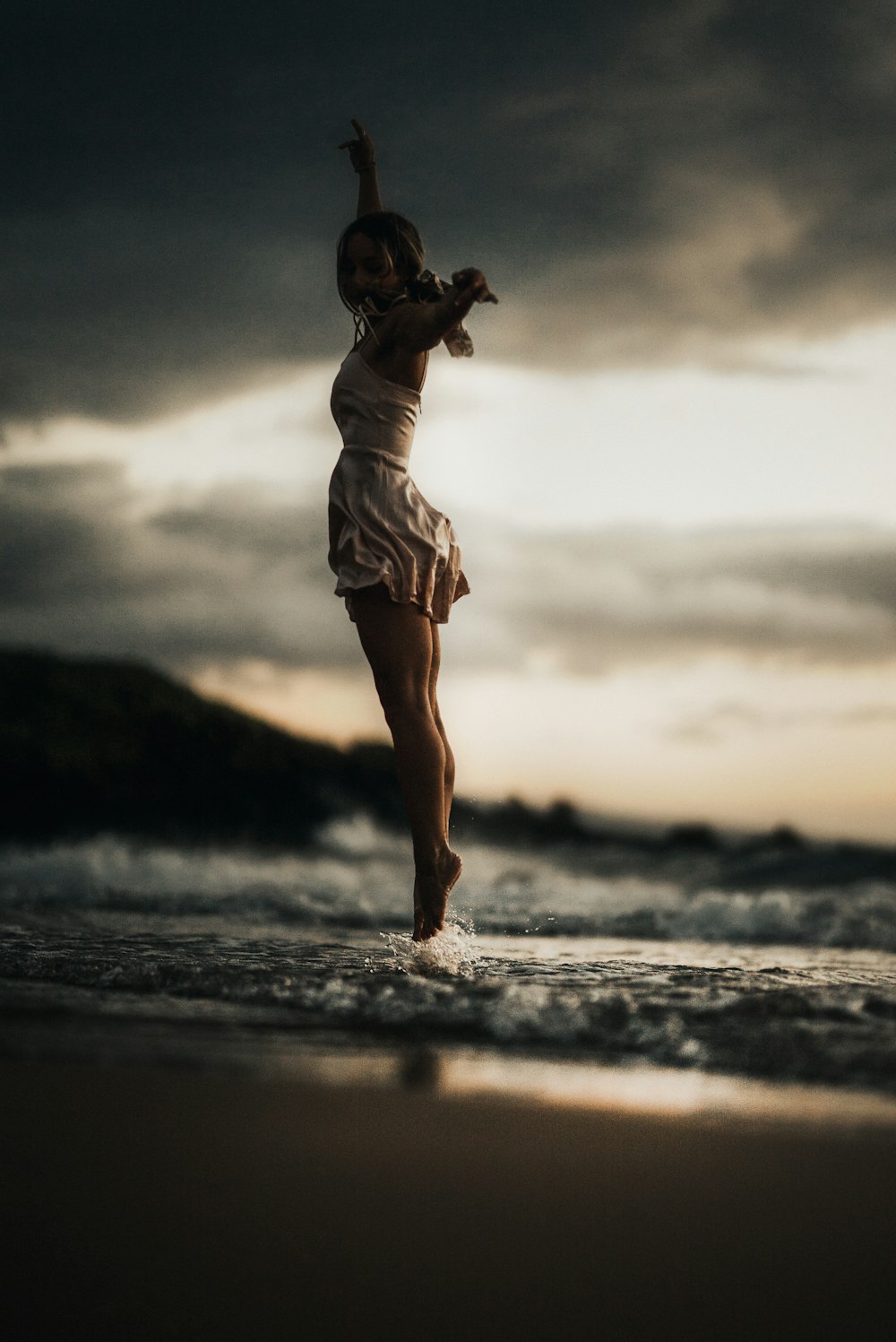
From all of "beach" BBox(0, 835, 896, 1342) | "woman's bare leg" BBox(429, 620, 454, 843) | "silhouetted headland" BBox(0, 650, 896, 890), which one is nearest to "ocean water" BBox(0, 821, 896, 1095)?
"beach" BBox(0, 835, 896, 1342)

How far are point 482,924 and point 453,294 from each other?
2404 mm

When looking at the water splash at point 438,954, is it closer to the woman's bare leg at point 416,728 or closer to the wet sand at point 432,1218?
the woman's bare leg at point 416,728

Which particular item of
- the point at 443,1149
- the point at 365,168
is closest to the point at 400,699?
the point at 365,168

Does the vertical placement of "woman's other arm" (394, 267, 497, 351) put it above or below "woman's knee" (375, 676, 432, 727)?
above

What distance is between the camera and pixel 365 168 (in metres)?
3.16

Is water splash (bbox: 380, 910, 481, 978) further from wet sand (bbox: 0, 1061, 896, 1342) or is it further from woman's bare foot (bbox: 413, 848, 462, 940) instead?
wet sand (bbox: 0, 1061, 896, 1342)

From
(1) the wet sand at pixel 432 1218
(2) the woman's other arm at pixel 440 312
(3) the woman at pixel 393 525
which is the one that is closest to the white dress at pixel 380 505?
(3) the woman at pixel 393 525

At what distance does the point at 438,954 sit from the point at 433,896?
0.25m

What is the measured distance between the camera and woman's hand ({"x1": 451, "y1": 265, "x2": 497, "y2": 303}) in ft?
8.11

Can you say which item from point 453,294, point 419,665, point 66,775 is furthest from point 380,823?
point 453,294

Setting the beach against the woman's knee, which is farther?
the woman's knee

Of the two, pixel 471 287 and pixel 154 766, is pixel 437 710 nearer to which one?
pixel 471 287

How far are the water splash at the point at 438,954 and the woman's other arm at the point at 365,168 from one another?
208 centimetres

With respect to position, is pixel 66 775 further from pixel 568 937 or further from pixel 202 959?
pixel 202 959
